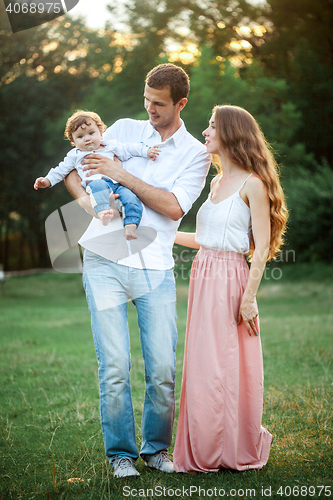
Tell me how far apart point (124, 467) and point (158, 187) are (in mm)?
1651

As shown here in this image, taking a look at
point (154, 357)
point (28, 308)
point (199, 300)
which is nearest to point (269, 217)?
point (199, 300)

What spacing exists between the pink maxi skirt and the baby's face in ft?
3.28

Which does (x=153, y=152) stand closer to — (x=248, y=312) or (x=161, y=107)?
(x=161, y=107)

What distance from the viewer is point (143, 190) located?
2.96 metres

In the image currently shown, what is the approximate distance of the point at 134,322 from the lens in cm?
1112

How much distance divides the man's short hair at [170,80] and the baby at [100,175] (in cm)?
35

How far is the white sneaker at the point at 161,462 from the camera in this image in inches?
120

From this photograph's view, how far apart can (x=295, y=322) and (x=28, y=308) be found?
26.2ft

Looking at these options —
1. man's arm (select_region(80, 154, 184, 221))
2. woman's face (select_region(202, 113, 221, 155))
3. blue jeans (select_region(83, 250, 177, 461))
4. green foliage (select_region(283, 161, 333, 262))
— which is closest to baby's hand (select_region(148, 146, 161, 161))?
man's arm (select_region(80, 154, 184, 221))

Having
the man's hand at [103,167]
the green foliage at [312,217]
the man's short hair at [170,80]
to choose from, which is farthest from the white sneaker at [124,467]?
the green foliage at [312,217]

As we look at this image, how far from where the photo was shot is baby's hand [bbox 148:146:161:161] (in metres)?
3.04

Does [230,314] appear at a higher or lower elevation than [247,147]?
lower

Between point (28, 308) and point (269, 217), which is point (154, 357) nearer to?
point (269, 217)

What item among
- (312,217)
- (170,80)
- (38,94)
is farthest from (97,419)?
(38,94)
